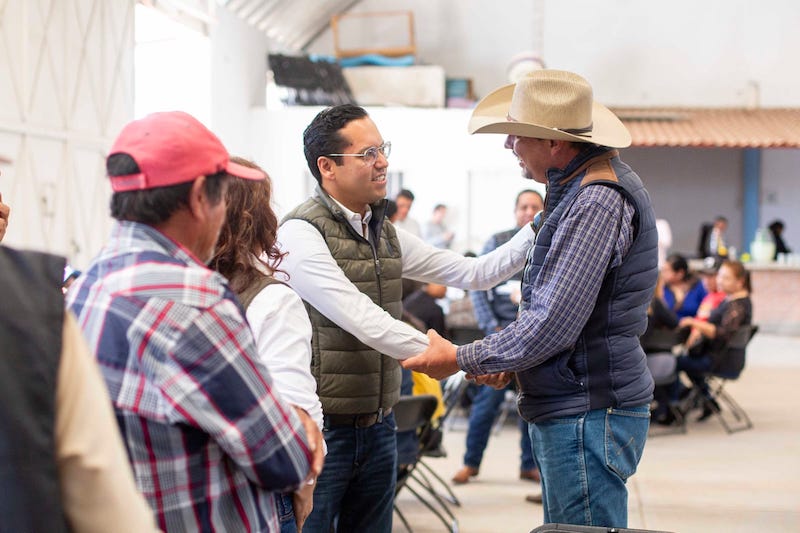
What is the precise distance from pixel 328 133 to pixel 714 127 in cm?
1412

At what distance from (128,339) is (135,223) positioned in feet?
0.63

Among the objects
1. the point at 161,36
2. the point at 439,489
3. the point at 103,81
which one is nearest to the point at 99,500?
the point at 439,489

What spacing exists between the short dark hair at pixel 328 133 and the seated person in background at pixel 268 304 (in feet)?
2.07

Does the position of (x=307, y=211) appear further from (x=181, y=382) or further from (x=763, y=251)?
(x=763, y=251)

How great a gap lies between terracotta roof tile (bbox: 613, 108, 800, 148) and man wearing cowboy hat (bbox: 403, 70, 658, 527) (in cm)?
1243

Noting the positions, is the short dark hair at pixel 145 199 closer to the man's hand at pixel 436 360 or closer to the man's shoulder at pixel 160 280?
the man's shoulder at pixel 160 280

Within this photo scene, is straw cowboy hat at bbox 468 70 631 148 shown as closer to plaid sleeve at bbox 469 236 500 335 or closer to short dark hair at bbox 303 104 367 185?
short dark hair at bbox 303 104 367 185

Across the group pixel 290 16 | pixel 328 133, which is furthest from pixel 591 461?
pixel 290 16

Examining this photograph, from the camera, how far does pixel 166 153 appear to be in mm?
1487

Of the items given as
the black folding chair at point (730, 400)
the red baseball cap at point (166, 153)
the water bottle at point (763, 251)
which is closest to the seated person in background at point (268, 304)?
the red baseball cap at point (166, 153)

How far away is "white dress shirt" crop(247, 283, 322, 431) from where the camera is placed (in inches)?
75.1

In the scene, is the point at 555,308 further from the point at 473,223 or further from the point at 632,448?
the point at 473,223

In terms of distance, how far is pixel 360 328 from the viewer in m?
2.53

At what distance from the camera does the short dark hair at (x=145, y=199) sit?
1.49 m
